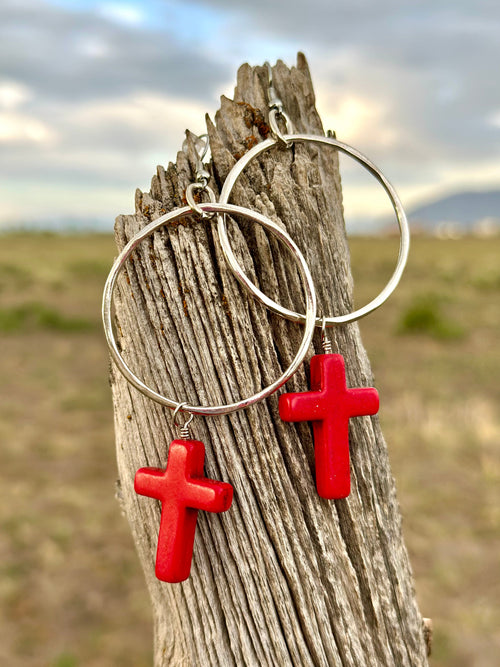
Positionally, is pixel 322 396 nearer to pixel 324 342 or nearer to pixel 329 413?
pixel 329 413

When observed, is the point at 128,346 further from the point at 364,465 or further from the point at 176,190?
the point at 364,465

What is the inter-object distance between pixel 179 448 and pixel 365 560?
2.25ft

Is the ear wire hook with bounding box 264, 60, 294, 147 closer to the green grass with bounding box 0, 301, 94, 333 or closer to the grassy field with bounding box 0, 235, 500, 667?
the grassy field with bounding box 0, 235, 500, 667

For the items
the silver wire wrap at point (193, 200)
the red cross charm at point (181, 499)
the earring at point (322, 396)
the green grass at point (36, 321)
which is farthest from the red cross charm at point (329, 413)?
the green grass at point (36, 321)

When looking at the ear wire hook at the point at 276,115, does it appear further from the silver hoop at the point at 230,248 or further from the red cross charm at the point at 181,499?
the red cross charm at the point at 181,499

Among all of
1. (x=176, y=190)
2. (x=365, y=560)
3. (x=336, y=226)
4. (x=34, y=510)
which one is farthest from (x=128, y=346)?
(x=34, y=510)

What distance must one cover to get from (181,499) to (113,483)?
19.8 feet

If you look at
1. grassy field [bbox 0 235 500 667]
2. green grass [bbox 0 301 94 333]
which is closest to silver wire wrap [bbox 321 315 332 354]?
grassy field [bbox 0 235 500 667]

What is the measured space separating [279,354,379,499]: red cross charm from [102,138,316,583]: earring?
0.27ft

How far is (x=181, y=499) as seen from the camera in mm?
1689

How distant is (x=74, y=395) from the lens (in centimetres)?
1023

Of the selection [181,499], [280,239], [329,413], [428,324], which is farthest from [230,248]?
[428,324]

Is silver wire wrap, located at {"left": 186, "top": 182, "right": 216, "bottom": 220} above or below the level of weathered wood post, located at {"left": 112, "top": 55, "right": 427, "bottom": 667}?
above

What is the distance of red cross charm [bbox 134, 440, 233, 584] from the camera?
1.65 metres
